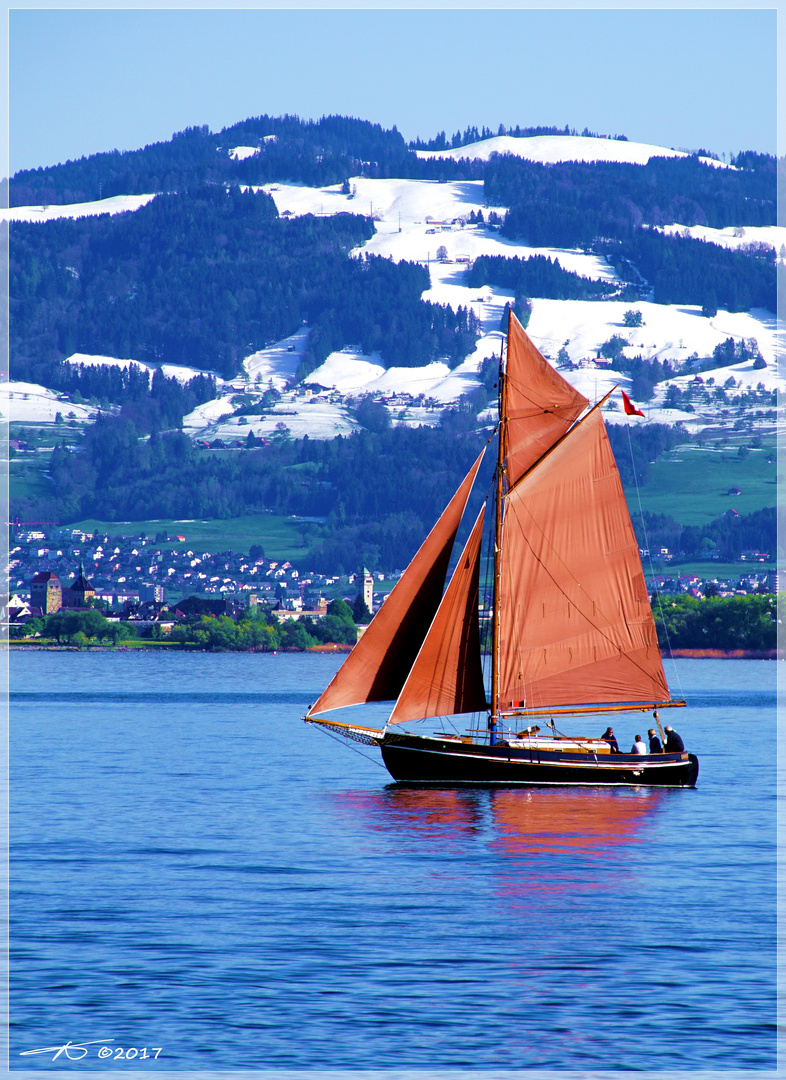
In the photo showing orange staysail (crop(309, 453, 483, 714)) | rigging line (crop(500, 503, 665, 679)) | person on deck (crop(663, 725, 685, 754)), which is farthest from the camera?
person on deck (crop(663, 725, 685, 754))

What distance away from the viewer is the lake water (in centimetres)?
2536

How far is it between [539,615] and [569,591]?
1433mm

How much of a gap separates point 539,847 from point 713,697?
Answer: 9108 centimetres

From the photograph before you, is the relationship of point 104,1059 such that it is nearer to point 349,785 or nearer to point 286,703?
point 349,785

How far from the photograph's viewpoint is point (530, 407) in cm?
5825

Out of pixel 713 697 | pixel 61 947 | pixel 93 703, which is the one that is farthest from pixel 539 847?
pixel 713 697

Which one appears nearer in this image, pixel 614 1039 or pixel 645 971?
pixel 614 1039

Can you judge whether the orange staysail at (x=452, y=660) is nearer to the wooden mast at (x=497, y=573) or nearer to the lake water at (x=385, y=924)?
the wooden mast at (x=497, y=573)

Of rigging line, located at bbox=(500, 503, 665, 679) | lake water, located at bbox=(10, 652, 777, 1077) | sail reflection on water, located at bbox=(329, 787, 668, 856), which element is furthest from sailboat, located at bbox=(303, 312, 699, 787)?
lake water, located at bbox=(10, 652, 777, 1077)

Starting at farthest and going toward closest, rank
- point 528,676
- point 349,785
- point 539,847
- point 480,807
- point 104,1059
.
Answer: point 349,785 → point 528,676 → point 480,807 → point 539,847 → point 104,1059

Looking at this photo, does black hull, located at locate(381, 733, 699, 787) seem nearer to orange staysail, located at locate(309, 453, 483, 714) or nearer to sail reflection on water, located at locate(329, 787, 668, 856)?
sail reflection on water, located at locate(329, 787, 668, 856)

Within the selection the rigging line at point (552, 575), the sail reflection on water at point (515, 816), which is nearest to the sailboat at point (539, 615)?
the rigging line at point (552, 575)

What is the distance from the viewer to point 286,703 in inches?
5010

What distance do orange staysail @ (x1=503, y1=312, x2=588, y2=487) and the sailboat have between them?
0.05 meters
